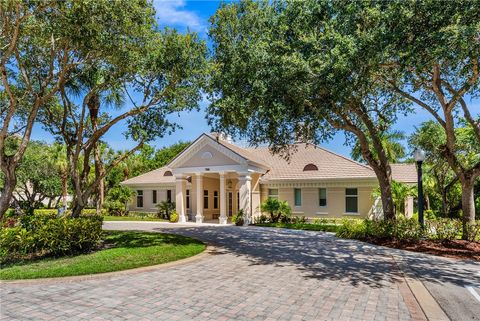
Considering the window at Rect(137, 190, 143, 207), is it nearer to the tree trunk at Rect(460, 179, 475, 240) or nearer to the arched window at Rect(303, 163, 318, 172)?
the arched window at Rect(303, 163, 318, 172)

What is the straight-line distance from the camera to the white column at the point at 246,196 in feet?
77.6

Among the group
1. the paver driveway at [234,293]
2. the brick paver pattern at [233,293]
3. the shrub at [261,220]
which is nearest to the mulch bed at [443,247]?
the paver driveway at [234,293]

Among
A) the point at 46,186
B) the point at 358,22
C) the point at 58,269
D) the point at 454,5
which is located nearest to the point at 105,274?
the point at 58,269

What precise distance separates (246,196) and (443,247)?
42.6 feet

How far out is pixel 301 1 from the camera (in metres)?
11.8

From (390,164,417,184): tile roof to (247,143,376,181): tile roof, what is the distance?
3.39 m

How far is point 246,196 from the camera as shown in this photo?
23.8 m

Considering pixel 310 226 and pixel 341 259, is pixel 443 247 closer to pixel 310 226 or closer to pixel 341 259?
pixel 341 259

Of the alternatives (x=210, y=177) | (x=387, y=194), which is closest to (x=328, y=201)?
(x=387, y=194)

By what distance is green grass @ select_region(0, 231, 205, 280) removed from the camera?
875cm

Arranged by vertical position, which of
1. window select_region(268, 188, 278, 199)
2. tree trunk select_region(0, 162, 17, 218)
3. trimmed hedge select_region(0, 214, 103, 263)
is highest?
tree trunk select_region(0, 162, 17, 218)

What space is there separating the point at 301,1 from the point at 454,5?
4773 mm

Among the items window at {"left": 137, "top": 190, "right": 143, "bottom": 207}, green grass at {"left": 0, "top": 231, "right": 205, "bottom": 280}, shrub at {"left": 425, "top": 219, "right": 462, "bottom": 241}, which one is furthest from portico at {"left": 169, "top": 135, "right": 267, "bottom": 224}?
shrub at {"left": 425, "top": 219, "right": 462, "bottom": 241}

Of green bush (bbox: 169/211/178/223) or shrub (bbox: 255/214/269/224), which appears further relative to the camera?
green bush (bbox: 169/211/178/223)
